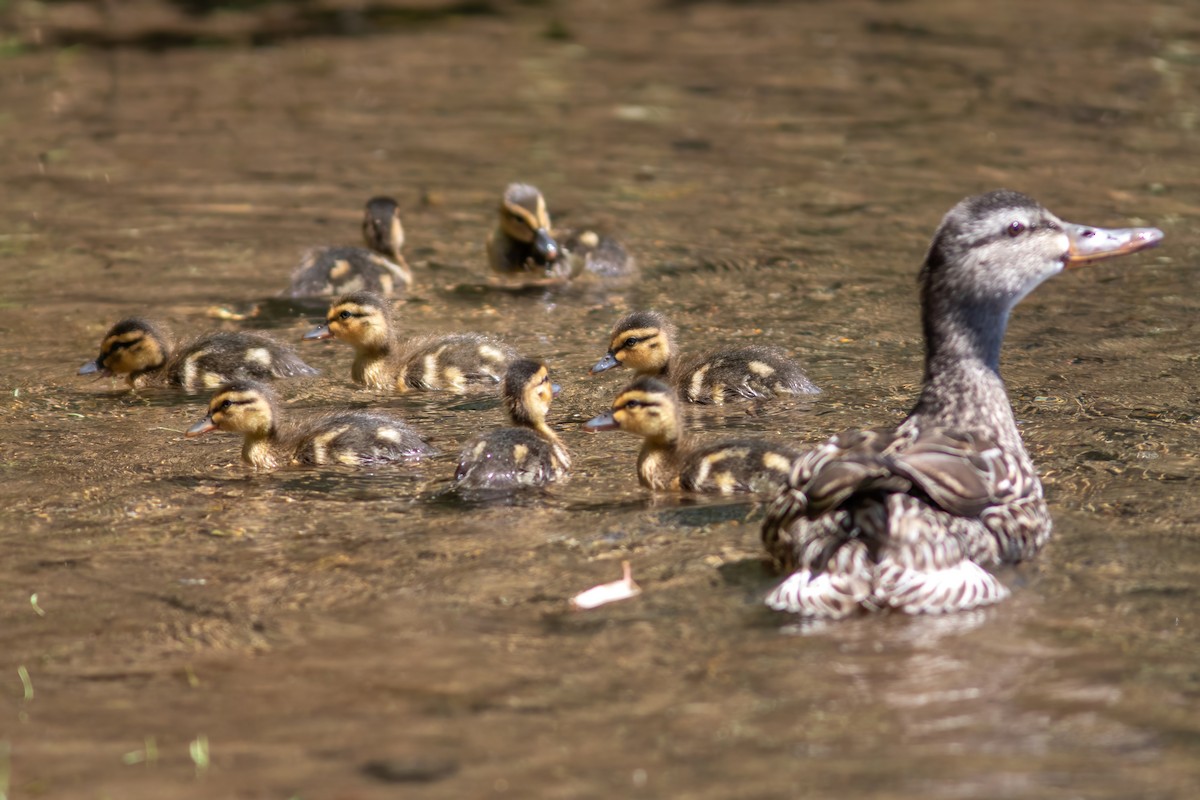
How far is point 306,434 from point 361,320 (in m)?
0.99

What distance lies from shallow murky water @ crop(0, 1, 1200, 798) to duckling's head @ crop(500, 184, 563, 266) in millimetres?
225

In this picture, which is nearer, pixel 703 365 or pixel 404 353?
pixel 703 365

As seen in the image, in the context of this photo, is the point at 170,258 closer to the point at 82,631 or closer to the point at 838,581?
the point at 82,631

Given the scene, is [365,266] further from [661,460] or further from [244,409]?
[661,460]

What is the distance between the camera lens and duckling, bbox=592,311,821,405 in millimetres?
5965

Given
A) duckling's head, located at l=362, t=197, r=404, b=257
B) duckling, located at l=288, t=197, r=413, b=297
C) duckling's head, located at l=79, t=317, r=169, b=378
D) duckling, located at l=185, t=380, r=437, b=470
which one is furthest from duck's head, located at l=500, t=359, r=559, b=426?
duckling's head, located at l=362, t=197, r=404, b=257

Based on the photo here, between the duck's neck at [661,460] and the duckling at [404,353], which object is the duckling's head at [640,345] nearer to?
the duckling at [404,353]

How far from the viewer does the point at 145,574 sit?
14.6 feet

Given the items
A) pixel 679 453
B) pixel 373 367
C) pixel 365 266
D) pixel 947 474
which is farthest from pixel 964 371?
pixel 365 266

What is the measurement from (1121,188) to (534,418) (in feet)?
14.4

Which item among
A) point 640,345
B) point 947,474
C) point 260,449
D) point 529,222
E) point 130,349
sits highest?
point 947,474

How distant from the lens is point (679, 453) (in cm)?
521

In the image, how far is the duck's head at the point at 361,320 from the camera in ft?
21.0

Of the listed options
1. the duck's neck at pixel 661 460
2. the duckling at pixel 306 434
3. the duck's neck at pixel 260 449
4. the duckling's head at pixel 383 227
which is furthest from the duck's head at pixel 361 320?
the duck's neck at pixel 661 460
